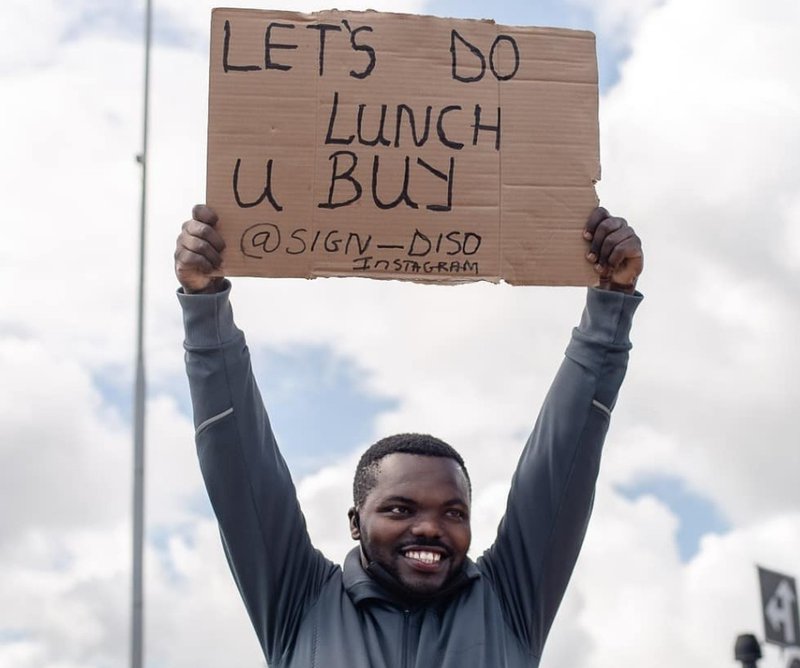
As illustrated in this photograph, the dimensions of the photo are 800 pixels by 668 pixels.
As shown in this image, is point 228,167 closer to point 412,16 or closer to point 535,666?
point 412,16

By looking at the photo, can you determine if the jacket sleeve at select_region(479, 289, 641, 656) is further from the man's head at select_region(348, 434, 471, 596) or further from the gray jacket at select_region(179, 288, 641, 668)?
the man's head at select_region(348, 434, 471, 596)

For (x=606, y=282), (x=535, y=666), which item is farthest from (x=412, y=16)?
(x=535, y=666)

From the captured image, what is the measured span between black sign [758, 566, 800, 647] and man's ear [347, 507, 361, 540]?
3378 mm

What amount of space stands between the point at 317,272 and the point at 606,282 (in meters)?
0.70

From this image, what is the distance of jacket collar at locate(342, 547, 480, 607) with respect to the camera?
325 cm

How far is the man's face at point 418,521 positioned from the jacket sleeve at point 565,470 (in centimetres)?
17

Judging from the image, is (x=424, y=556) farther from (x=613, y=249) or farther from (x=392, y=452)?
(x=613, y=249)

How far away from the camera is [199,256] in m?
3.28

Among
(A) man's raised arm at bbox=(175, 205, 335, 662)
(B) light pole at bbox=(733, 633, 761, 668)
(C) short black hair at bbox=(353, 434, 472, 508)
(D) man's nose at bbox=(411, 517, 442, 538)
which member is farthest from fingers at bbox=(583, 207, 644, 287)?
(B) light pole at bbox=(733, 633, 761, 668)

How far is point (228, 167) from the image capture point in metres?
3.45

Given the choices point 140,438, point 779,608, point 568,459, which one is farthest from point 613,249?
point 140,438

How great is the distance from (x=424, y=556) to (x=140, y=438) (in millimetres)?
10333

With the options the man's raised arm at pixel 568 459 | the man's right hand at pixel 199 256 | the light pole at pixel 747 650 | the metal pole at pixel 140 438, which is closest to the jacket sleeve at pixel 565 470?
the man's raised arm at pixel 568 459

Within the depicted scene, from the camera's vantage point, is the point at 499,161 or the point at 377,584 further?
the point at 499,161
